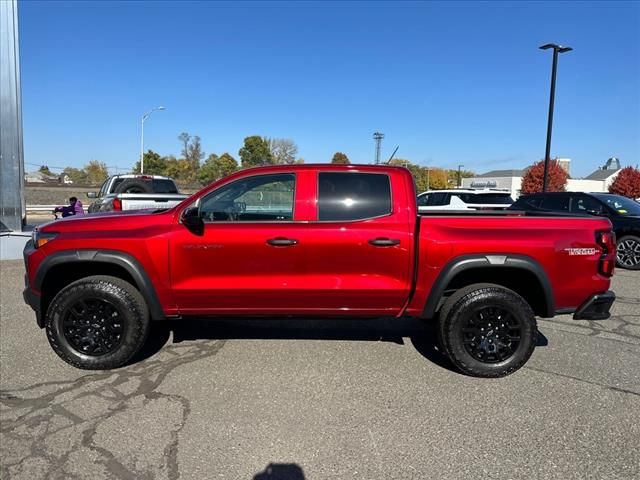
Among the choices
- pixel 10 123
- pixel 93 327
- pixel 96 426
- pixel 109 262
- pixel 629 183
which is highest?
pixel 629 183

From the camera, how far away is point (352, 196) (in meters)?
4.10

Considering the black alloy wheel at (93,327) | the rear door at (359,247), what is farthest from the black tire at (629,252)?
the black alloy wheel at (93,327)

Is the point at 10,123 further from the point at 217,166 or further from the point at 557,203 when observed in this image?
the point at 217,166

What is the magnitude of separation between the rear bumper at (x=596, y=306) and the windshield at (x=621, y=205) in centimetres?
670

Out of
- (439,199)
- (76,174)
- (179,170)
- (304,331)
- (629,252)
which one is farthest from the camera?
(76,174)

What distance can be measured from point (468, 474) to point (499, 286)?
1822mm

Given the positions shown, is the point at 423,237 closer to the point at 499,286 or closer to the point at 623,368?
the point at 499,286

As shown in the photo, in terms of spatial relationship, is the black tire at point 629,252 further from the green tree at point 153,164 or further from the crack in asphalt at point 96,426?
the green tree at point 153,164

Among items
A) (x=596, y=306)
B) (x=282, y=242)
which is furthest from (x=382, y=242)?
(x=596, y=306)

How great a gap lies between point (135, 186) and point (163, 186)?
2.63 ft

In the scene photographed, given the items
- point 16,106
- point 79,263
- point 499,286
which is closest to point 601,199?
point 499,286

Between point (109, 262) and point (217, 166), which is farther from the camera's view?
point (217, 166)

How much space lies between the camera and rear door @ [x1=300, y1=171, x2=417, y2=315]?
3.95m

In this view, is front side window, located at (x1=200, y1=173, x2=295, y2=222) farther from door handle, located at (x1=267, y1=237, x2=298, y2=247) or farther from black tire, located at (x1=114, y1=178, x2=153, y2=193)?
black tire, located at (x1=114, y1=178, x2=153, y2=193)
